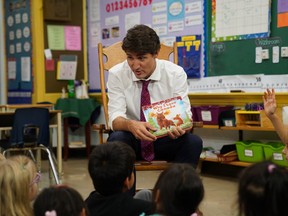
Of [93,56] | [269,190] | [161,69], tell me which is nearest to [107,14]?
[93,56]

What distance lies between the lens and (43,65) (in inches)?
212

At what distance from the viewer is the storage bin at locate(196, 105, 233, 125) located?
13.1 ft

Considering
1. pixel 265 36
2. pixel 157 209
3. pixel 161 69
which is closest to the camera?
pixel 157 209

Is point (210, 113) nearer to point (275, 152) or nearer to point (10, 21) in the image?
point (275, 152)

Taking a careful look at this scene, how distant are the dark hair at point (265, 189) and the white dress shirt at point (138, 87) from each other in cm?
134

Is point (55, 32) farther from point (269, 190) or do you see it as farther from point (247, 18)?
point (269, 190)

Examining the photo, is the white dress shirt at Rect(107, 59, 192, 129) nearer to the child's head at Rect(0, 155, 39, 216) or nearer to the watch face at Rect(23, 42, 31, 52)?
the child's head at Rect(0, 155, 39, 216)

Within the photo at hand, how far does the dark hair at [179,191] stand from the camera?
4.43 ft

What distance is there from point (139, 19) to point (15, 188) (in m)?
3.83

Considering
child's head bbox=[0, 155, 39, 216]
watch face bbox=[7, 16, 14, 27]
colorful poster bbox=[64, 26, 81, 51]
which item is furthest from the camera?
watch face bbox=[7, 16, 14, 27]

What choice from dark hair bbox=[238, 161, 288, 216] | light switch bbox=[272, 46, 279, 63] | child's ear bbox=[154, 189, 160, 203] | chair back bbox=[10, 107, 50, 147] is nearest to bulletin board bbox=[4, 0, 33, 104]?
chair back bbox=[10, 107, 50, 147]

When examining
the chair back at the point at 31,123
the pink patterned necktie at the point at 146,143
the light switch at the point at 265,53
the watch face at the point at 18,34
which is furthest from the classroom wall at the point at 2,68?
the pink patterned necktie at the point at 146,143

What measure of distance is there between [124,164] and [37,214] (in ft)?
1.22

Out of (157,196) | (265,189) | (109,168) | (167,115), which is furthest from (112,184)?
(167,115)
